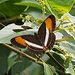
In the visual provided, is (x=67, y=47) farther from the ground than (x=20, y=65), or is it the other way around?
(x=67, y=47)

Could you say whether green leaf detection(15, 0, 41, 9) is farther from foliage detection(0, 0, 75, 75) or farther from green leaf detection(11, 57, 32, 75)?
green leaf detection(11, 57, 32, 75)

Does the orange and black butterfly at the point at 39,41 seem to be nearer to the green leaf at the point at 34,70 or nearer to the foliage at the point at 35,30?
the foliage at the point at 35,30

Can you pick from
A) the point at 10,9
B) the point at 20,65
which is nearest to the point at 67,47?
the point at 20,65

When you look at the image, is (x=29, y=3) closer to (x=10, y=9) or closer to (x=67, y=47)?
(x=10, y=9)

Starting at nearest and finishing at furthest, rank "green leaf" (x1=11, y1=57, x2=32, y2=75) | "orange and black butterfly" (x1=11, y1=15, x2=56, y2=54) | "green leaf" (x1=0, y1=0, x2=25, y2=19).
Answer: "orange and black butterfly" (x1=11, y1=15, x2=56, y2=54) < "green leaf" (x1=11, y1=57, x2=32, y2=75) < "green leaf" (x1=0, y1=0, x2=25, y2=19)

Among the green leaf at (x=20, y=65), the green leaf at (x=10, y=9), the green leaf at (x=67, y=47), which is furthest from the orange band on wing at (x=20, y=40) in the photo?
the green leaf at (x=10, y=9)

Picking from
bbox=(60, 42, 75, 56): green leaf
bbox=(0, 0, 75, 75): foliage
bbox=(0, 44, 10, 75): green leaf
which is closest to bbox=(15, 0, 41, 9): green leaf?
bbox=(0, 0, 75, 75): foliage
